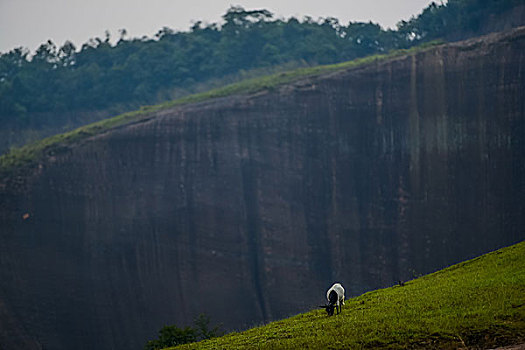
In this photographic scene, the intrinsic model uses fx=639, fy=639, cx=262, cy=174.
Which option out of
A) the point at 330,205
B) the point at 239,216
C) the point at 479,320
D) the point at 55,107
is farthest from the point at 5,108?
the point at 479,320

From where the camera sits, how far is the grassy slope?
9852 mm

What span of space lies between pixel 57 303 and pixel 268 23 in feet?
98.3

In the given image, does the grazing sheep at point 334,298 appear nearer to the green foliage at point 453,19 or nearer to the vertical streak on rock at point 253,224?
the vertical streak on rock at point 253,224

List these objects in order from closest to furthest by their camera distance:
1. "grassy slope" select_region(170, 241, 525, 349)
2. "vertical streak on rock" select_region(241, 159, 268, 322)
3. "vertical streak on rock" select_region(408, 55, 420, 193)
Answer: "grassy slope" select_region(170, 241, 525, 349) → "vertical streak on rock" select_region(241, 159, 268, 322) → "vertical streak on rock" select_region(408, 55, 420, 193)

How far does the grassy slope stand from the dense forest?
114 feet

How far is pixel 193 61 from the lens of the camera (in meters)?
50.9

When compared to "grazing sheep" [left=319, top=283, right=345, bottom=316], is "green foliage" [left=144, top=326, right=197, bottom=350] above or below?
below

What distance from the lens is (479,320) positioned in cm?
1017

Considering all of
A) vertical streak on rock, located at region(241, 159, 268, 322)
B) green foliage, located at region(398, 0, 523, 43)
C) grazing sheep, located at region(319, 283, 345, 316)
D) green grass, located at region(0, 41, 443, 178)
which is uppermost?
green foliage, located at region(398, 0, 523, 43)

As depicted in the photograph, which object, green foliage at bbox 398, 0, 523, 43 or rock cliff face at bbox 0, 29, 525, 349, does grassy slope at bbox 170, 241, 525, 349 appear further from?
green foliage at bbox 398, 0, 523, 43

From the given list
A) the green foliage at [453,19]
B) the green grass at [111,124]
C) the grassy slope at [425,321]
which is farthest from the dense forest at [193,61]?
the grassy slope at [425,321]

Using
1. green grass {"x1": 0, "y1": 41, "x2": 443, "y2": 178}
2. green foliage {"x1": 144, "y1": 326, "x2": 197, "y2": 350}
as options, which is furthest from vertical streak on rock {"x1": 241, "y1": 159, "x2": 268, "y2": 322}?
green foliage {"x1": 144, "y1": 326, "x2": 197, "y2": 350}

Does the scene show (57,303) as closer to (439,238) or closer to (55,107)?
(439,238)

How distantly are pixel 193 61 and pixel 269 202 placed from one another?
75.3 ft
